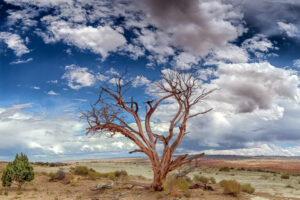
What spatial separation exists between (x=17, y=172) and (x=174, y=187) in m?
10.7

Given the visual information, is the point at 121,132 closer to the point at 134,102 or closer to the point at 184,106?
the point at 134,102

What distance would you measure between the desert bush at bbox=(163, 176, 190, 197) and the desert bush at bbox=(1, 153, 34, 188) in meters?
9.88

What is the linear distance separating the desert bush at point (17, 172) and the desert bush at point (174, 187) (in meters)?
9.88

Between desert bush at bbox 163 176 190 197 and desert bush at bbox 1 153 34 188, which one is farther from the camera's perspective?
desert bush at bbox 1 153 34 188

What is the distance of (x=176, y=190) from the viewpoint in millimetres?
13062

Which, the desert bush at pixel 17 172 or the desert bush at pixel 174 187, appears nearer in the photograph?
the desert bush at pixel 174 187

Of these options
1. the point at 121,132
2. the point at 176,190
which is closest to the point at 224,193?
the point at 176,190

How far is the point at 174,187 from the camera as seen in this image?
13.1m

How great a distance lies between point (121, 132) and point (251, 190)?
9174 mm

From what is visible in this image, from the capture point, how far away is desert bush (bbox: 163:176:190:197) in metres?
13.0

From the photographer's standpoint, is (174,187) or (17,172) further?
(17,172)

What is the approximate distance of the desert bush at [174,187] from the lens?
1300cm

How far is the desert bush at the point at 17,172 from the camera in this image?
16797 mm

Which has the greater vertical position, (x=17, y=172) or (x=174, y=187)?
(x=17, y=172)
